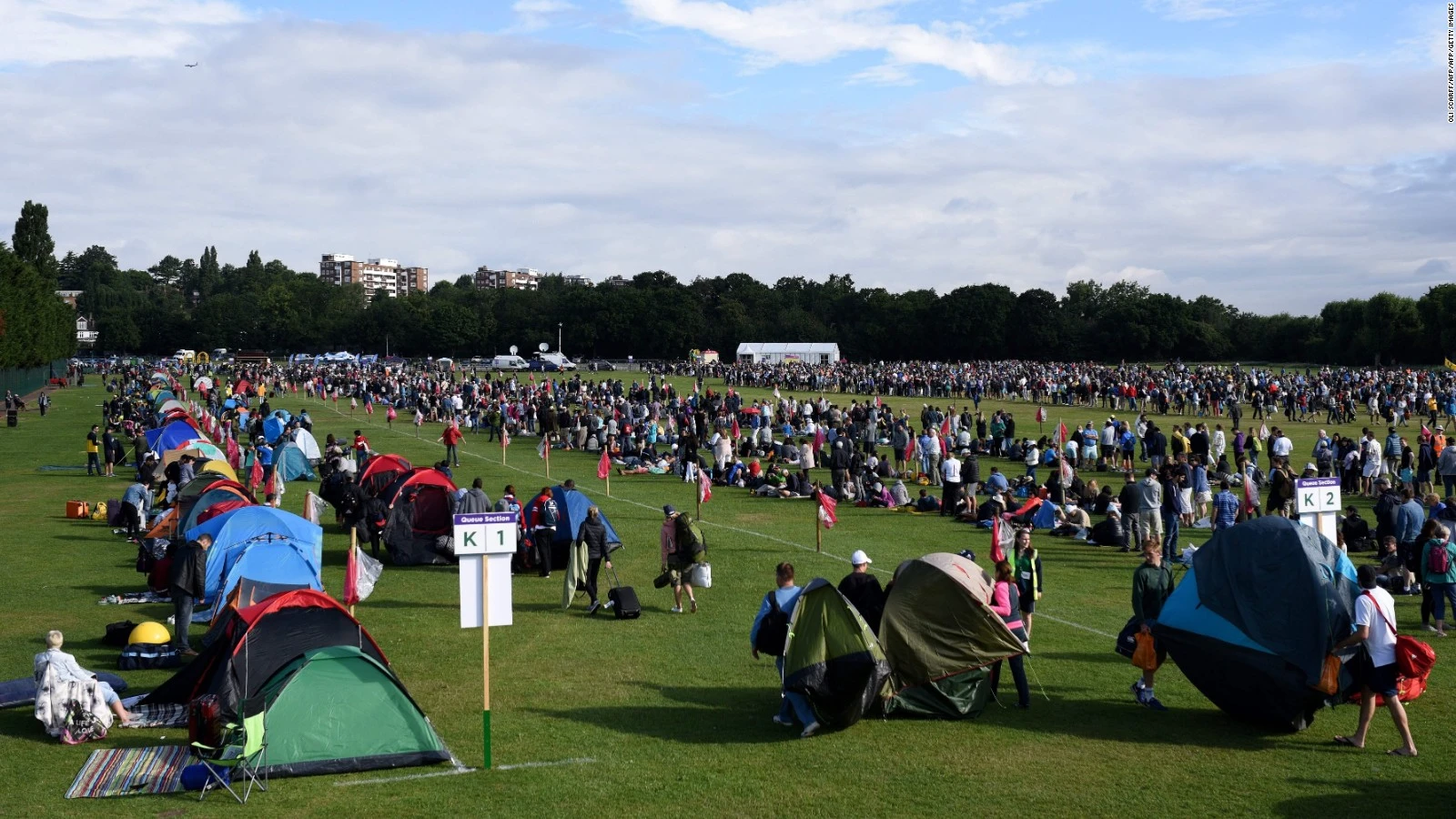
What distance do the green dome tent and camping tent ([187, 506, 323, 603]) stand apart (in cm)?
517

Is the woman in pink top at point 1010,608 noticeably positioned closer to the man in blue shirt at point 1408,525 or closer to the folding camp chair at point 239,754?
the folding camp chair at point 239,754

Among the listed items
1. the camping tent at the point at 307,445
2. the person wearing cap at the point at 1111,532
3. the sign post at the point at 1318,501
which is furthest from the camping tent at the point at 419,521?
the camping tent at the point at 307,445

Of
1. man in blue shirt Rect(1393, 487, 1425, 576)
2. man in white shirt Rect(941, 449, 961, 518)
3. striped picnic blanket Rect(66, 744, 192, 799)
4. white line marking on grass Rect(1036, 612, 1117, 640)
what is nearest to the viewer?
striped picnic blanket Rect(66, 744, 192, 799)

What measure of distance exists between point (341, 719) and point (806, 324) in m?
119

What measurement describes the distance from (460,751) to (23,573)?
12.3 m

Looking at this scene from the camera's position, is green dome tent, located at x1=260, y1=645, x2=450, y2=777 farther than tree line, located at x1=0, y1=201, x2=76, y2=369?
No

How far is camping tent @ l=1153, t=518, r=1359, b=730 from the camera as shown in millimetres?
10109

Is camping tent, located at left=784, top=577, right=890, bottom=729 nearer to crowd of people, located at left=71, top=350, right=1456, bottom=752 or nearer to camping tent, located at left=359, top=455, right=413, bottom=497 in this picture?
crowd of people, located at left=71, top=350, right=1456, bottom=752

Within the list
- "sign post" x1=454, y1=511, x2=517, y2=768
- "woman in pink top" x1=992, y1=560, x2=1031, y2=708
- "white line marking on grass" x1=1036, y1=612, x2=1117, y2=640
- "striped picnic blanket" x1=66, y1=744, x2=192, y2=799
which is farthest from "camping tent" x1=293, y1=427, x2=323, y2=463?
"woman in pink top" x1=992, y1=560, x2=1031, y2=708

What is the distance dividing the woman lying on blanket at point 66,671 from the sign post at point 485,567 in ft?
12.1

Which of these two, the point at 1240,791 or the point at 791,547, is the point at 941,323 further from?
the point at 1240,791

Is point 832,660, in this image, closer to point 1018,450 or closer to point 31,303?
point 1018,450

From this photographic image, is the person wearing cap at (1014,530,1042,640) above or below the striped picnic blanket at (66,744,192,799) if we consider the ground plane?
above

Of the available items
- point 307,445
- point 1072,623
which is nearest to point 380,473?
point 307,445
